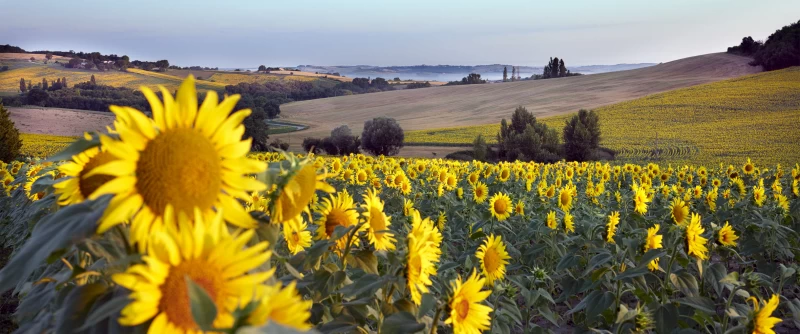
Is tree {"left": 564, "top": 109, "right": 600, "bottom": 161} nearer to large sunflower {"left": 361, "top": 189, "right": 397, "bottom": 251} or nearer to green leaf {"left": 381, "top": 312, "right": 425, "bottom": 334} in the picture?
large sunflower {"left": 361, "top": 189, "right": 397, "bottom": 251}

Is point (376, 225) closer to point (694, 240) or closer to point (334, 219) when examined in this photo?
point (334, 219)

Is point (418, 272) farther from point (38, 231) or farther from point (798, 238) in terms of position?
point (798, 238)

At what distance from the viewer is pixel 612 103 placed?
5538 cm

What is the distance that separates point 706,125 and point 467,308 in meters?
45.4

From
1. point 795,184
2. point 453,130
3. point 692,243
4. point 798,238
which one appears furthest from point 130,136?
point 453,130

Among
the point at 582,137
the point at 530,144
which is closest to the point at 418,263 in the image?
the point at 530,144

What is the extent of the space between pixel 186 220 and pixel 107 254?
9.8 inches

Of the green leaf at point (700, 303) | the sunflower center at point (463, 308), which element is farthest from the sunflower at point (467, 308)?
the green leaf at point (700, 303)

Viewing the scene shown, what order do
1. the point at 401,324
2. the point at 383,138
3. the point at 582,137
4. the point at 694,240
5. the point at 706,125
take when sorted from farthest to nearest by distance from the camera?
the point at 383,138, the point at 706,125, the point at 582,137, the point at 694,240, the point at 401,324

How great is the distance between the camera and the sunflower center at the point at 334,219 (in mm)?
2189

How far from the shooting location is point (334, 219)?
7.23 ft

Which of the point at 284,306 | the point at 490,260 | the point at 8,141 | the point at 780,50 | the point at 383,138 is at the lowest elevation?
the point at 383,138

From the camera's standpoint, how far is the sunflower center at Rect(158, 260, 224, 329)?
2.92 feet

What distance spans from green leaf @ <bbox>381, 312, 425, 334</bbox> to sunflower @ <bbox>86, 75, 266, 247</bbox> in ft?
2.57
